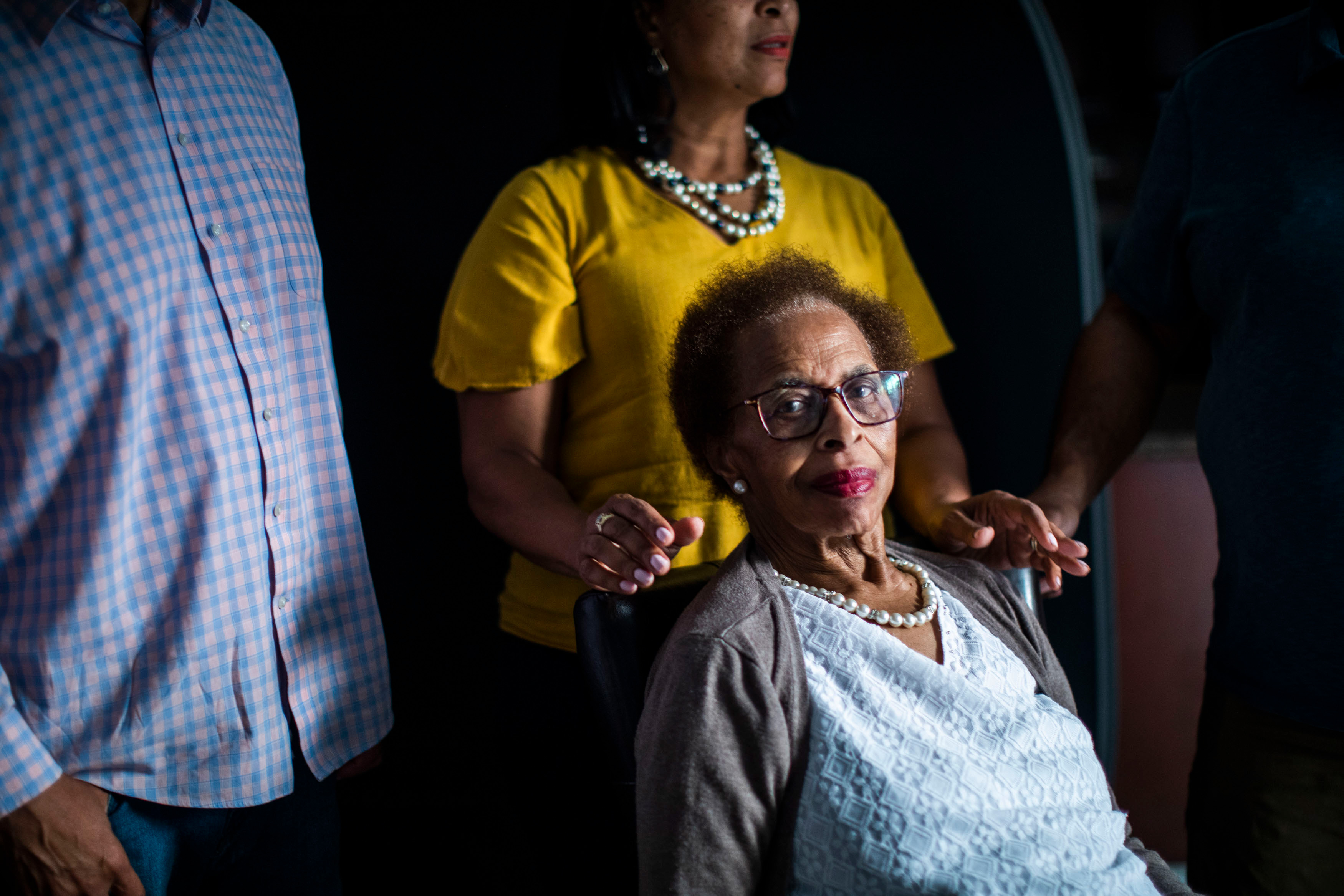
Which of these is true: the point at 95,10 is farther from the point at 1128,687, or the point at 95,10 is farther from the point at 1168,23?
the point at 1168,23

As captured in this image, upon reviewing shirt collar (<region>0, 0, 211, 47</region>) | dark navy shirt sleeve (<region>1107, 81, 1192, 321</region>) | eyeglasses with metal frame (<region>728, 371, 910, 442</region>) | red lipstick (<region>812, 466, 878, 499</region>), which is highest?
shirt collar (<region>0, 0, 211, 47</region>)

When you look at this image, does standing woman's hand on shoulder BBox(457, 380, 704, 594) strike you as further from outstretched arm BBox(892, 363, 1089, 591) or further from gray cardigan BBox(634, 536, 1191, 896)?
outstretched arm BBox(892, 363, 1089, 591)

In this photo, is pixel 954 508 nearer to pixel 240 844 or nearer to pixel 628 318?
pixel 628 318

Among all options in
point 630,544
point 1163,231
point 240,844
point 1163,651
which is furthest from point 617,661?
point 1163,651

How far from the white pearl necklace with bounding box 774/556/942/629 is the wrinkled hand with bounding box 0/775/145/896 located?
2.62 feet

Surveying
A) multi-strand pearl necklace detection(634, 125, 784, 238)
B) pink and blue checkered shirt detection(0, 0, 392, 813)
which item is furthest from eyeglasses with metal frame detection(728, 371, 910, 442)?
pink and blue checkered shirt detection(0, 0, 392, 813)

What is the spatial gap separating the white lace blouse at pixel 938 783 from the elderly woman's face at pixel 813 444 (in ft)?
0.36

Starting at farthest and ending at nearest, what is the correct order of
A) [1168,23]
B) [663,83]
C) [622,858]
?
[1168,23], [663,83], [622,858]

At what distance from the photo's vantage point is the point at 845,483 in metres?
1.18

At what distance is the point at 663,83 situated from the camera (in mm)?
1582

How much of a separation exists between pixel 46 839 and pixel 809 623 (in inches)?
33.2

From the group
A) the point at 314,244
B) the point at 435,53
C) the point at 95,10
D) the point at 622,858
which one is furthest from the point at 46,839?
the point at 435,53

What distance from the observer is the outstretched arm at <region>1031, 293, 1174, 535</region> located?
5.19 feet

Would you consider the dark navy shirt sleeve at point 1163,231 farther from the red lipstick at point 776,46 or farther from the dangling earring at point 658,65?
the dangling earring at point 658,65
